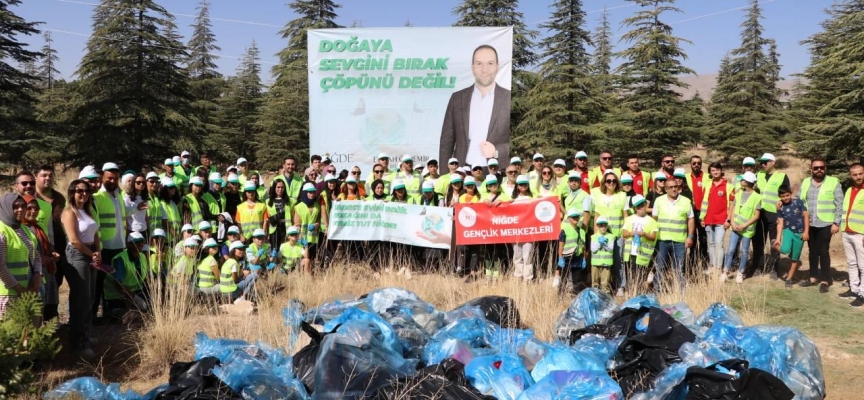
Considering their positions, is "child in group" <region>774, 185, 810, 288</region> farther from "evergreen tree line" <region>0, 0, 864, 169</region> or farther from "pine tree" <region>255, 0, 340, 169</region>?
"pine tree" <region>255, 0, 340, 169</region>

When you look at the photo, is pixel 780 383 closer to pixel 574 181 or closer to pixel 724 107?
pixel 574 181

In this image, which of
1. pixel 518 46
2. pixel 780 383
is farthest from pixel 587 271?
pixel 518 46

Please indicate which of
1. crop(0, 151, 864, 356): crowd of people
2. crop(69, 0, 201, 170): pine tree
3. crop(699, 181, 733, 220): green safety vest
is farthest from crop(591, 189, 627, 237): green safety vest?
crop(69, 0, 201, 170): pine tree

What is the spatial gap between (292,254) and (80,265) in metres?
3.38

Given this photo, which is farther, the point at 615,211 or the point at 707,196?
the point at 707,196

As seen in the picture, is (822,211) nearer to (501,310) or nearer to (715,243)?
(715,243)

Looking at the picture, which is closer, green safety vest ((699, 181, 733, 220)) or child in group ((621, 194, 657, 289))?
child in group ((621, 194, 657, 289))

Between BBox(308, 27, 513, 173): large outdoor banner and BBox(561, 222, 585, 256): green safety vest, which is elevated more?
BBox(308, 27, 513, 173): large outdoor banner

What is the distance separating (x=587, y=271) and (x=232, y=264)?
4.96 meters

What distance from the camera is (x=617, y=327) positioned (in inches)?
227

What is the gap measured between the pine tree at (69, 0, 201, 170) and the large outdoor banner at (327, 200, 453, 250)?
11996 mm

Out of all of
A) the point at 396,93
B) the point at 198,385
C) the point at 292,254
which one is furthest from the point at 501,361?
the point at 396,93

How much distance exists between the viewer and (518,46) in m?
24.5

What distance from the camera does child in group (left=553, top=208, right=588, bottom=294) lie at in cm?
842
